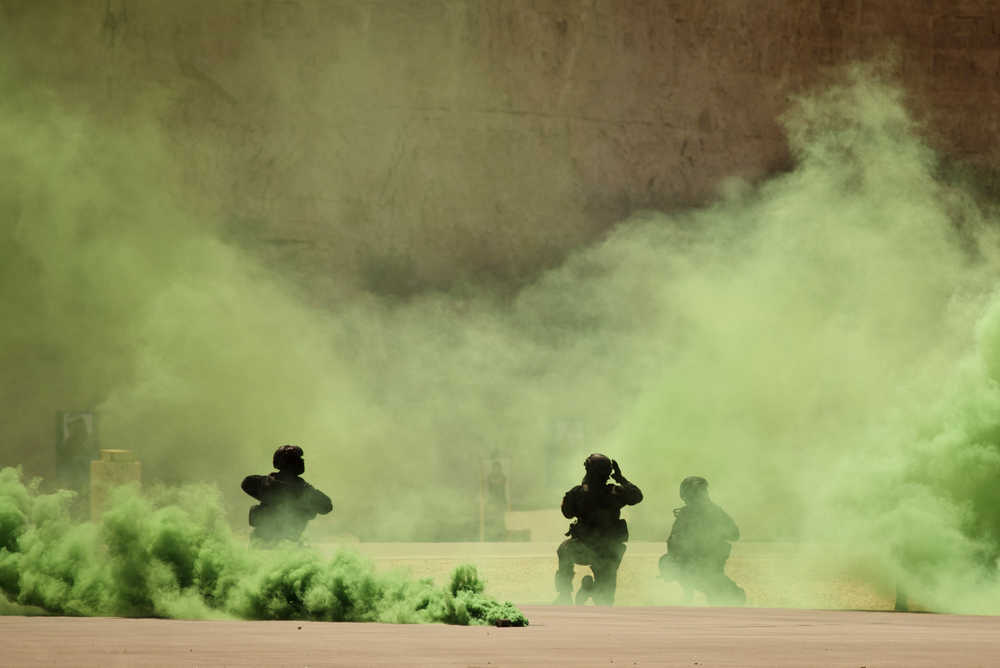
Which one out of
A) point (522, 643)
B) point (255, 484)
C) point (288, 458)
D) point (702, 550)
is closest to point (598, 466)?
point (702, 550)

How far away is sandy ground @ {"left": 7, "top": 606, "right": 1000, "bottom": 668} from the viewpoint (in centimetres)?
721

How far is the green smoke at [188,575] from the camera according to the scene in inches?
392

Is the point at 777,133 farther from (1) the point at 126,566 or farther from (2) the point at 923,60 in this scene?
(1) the point at 126,566

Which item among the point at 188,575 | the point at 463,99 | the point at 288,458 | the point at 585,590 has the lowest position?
the point at 188,575

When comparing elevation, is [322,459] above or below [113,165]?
below

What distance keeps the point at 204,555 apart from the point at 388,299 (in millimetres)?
18736

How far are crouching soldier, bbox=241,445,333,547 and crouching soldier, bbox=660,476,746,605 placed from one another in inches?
137

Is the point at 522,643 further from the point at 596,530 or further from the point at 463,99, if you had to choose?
the point at 463,99

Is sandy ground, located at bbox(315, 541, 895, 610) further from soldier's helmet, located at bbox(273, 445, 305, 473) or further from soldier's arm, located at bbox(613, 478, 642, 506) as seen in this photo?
soldier's helmet, located at bbox(273, 445, 305, 473)

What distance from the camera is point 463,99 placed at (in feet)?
95.8

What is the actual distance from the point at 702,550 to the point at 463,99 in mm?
16436

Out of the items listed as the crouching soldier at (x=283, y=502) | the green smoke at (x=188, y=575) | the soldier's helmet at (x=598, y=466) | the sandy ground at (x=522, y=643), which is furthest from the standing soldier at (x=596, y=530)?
the green smoke at (x=188, y=575)

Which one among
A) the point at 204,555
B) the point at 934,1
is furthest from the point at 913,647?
the point at 934,1

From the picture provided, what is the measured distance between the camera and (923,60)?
30500 millimetres
